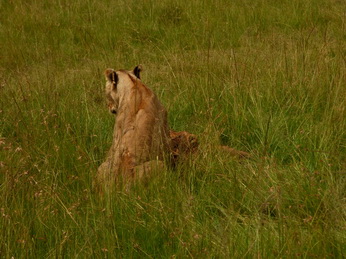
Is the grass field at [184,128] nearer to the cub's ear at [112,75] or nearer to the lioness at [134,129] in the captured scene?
the lioness at [134,129]

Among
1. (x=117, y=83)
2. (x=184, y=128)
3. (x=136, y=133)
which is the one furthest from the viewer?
(x=184, y=128)

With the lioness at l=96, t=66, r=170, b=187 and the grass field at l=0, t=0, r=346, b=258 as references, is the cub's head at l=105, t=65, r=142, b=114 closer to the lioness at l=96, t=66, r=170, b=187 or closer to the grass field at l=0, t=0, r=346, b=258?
the lioness at l=96, t=66, r=170, b=187

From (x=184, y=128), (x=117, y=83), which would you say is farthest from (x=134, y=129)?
(x=184, y=128)

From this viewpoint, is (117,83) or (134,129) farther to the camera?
(117,83)

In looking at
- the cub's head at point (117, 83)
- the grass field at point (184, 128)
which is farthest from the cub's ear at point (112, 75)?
the grass field at point (184, 128)

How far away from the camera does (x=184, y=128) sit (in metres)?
5.53

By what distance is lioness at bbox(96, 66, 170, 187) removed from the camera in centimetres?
428

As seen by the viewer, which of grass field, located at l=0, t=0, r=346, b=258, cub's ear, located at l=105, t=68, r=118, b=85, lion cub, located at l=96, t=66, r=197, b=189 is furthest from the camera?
cub's ear, located at l=105, t=68, r=118, b=85

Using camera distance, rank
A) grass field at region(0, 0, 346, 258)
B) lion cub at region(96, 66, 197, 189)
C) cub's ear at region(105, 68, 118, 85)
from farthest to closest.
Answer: cub's ear at region(105, 68, 118, 85)
lion cub at region(96, 66, 197, 189)
grass field at region(0, 0, 346, 258)

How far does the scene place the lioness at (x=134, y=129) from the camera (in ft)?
14.0

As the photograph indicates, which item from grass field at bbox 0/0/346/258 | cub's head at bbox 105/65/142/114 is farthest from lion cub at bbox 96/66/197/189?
grass field at bbox 0/0/346/258

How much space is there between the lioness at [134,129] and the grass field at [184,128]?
181mm

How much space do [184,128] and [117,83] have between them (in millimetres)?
701

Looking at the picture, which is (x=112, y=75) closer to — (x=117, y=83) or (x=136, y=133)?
(x=117, y=83)
